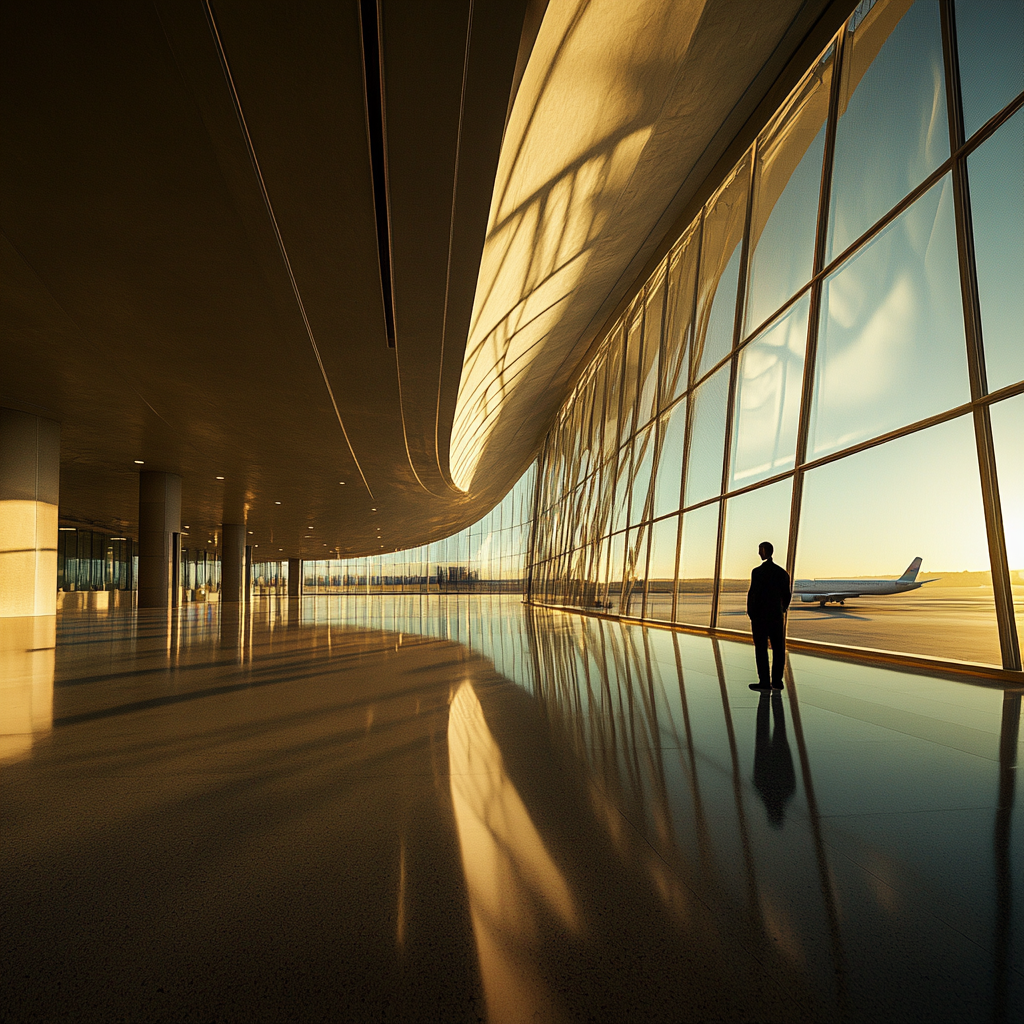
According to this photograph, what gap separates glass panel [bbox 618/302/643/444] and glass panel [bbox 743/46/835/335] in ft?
23.2

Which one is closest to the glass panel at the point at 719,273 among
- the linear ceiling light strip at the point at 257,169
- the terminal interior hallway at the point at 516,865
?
the linear ceiling light strip at the point at 257,169

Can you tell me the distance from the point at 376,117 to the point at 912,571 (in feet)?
127

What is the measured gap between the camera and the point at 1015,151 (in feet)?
26.1

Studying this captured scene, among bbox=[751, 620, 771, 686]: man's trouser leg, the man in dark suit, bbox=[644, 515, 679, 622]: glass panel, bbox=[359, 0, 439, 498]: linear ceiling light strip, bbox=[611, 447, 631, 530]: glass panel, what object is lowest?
bbox=[751, 620, 771, 686]: man's trouser leg

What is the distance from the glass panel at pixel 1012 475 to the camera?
25.0 feet

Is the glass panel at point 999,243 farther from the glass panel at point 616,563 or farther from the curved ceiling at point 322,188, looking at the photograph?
the glass panel at point 616,563

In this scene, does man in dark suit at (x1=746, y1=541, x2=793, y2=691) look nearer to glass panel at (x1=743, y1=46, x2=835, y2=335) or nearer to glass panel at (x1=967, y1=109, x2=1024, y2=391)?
glass panel at (x1=967, y1=109, x2=1024, y2=391)

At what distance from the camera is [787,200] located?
1423 cm

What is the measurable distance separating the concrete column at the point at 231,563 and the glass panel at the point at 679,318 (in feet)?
108

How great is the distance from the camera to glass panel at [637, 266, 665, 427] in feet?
65.4

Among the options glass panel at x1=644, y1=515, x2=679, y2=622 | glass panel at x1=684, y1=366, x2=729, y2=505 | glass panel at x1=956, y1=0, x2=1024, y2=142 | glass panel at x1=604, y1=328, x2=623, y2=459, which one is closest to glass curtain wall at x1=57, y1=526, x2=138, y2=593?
glass panel at x1=604, y1=328, x2=623, y2=459

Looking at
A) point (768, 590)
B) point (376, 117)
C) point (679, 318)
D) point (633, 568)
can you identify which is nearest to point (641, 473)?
point (633, 568)

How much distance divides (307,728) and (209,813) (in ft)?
6.52

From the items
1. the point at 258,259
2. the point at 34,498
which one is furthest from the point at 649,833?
the point at 34,498
